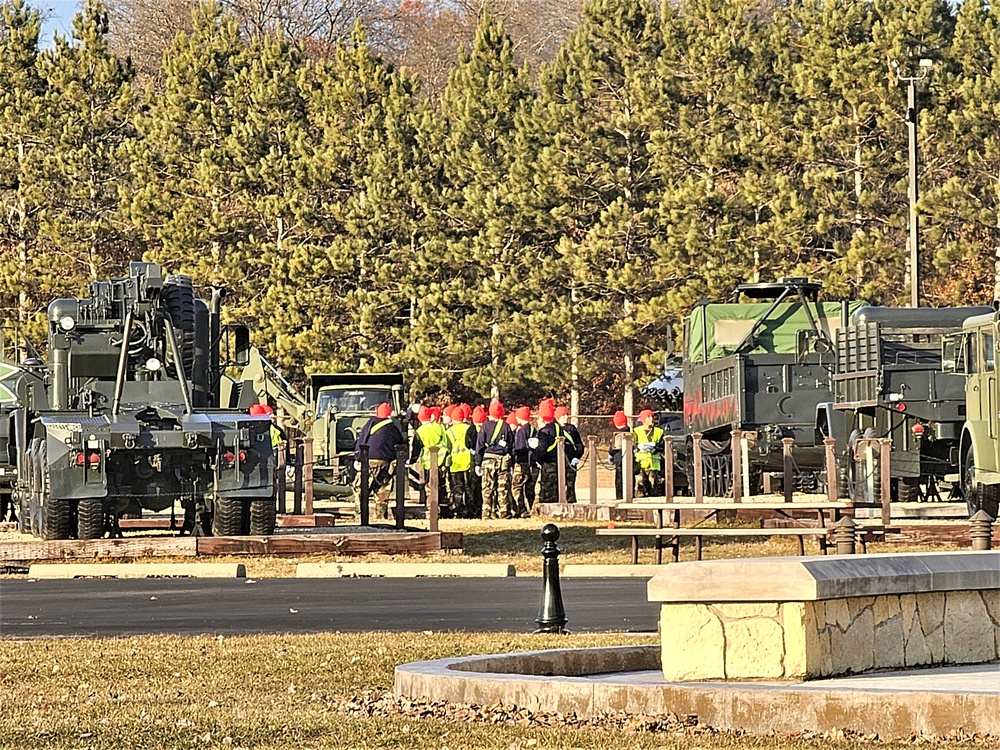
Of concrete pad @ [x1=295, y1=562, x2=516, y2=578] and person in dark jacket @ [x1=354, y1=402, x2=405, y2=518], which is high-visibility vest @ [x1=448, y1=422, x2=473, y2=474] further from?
concrete pad @ [x1=295, y1=562, x2=516, y2=578]

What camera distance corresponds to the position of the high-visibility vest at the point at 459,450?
34.5 meters

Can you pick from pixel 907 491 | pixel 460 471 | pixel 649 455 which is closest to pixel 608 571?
pixel 907 491

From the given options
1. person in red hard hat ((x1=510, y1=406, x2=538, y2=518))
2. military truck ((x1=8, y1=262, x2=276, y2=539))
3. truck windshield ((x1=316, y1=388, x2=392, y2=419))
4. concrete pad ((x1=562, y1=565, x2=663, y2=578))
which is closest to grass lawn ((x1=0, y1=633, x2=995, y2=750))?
concrete pad ((x1=562, y1=565, x2=663, y2=578))

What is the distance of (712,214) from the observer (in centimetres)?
5566

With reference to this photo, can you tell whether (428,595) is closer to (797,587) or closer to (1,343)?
(797,587)

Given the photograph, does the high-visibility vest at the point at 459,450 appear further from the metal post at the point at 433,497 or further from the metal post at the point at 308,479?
the metal post at the point at 433,497

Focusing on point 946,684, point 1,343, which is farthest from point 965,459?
point 946,684

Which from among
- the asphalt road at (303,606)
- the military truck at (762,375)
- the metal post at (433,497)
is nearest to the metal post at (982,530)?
the asphalt road at (303,606)

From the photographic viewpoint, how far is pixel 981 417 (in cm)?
2700

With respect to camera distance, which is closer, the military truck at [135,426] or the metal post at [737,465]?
the military truck at [135,426]

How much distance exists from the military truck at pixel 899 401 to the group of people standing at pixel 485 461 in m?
4.88

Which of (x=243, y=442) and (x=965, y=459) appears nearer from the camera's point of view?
(x=243, y=442)

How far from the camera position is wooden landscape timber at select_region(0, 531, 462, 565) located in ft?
78.9

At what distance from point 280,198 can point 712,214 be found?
426 inches
